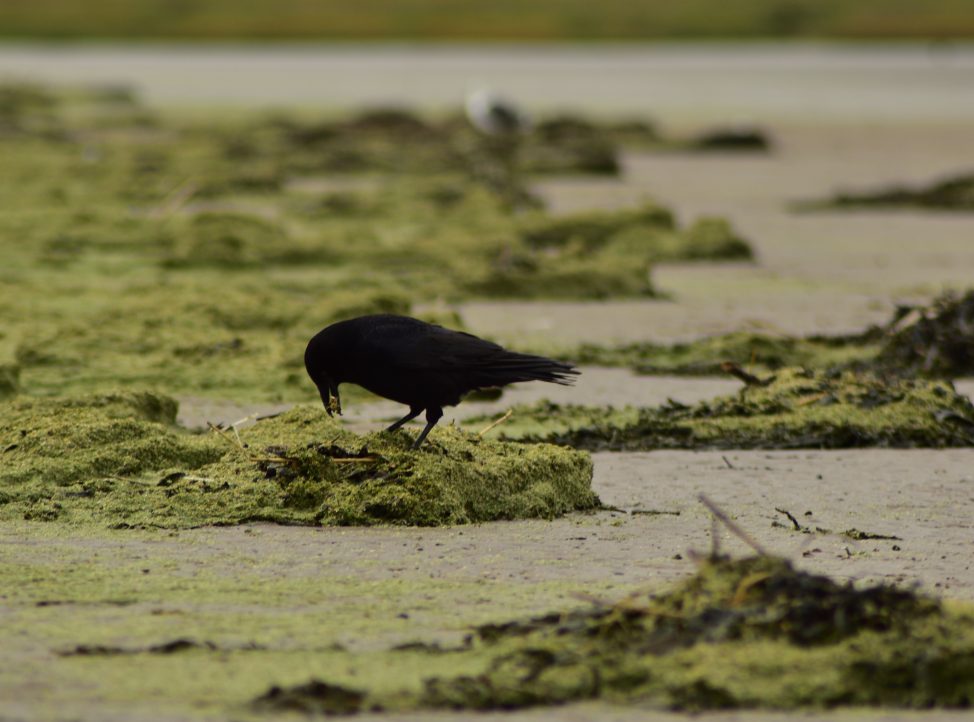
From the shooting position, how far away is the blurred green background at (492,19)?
71.6 m

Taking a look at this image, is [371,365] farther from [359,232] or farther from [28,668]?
[359,232]

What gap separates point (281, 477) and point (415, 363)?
569mm

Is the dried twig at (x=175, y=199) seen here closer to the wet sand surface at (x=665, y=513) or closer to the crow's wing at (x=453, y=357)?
the wet sand surface at (x=665, y=513)

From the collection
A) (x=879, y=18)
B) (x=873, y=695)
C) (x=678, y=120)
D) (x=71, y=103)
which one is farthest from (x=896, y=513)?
(x=879, y=18)

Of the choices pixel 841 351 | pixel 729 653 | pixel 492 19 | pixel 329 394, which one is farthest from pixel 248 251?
pixel 492 19

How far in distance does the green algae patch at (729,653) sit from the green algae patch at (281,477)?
136cm

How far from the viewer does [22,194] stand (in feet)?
56.0

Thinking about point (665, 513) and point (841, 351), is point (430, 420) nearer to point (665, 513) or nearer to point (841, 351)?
point (665, 513)

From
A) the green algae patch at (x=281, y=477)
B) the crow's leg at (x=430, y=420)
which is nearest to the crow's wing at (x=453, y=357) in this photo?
the crow's leg at (x=430, y=420)

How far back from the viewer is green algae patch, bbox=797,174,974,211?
58.2ft

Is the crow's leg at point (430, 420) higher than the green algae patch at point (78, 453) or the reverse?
higher

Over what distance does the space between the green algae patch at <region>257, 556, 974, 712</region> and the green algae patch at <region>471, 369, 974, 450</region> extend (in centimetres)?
270

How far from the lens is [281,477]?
595 cm

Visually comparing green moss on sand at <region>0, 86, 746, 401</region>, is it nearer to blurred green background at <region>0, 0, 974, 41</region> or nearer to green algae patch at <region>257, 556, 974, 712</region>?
green algae patch at <region>257, 556, 974, 712</region>
